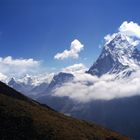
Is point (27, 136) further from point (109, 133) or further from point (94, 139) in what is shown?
point (109, 133)

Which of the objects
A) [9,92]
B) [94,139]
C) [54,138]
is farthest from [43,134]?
[9,92]

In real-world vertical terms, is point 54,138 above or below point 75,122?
below

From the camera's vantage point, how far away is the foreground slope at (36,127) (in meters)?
112

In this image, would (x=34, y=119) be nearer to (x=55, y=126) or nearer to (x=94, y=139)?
(x=55, y=126)

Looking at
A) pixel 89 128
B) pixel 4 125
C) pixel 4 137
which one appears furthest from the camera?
pixel 89 128

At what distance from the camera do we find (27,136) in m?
110

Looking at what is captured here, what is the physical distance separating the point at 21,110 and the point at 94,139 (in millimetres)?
30440

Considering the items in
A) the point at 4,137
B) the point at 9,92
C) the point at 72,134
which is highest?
the point at 9,92

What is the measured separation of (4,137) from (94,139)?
3305 cm

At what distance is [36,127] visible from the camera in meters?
117

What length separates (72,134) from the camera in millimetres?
119375

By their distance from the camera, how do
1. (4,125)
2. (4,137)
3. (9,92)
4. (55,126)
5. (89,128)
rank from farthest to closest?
(9,92) → (89,128) → (55,126) → (4,125) → (4,137)

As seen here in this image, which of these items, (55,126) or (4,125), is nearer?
(4,125)

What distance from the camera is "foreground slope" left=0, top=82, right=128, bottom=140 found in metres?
112
